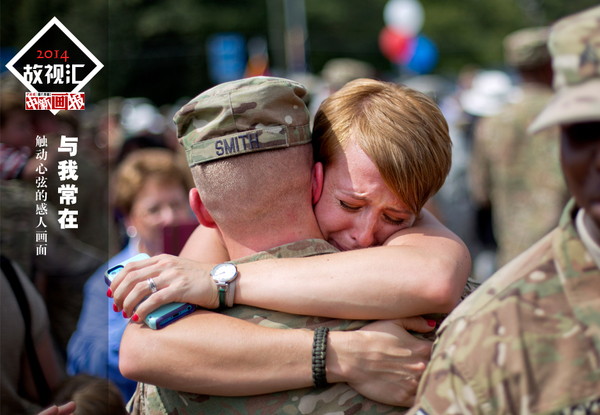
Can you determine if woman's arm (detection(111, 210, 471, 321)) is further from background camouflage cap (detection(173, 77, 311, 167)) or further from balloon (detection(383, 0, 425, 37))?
balloon (detection(383, 0, 425, 37))

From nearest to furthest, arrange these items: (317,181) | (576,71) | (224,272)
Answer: (576,71) → (224,272) → (317,181)

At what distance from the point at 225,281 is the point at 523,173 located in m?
4.71

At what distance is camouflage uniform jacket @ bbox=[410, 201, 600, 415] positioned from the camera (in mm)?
1137

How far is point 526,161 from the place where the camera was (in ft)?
18.4

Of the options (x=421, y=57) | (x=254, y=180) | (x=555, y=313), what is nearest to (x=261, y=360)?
(x=254, y=180)

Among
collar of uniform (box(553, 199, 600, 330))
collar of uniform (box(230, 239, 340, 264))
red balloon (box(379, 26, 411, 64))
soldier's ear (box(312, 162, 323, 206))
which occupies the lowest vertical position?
collar of uniform (box(230, 239, 340, 264))

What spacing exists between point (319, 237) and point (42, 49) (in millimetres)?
2298

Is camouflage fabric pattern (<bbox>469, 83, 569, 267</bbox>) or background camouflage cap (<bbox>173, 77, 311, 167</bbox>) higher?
background camouflage cap (<bbox>173, 77, 311, 167</bbox>)

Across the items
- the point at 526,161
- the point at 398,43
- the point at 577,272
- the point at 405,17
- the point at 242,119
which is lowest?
the point at 526,161

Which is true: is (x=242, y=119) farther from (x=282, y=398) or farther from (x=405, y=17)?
(x=405, y=17)

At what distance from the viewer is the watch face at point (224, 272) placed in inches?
66.4

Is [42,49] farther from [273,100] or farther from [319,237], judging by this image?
[319,237]

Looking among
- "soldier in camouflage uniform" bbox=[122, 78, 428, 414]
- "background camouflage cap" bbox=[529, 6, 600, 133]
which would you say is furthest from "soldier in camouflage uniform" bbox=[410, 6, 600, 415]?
"soldier in camouflage uniform" bbox=[122, 78, 428, 414]

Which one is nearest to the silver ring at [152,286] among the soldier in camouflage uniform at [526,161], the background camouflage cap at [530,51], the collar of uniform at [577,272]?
the collar of uniform at [577,272]
